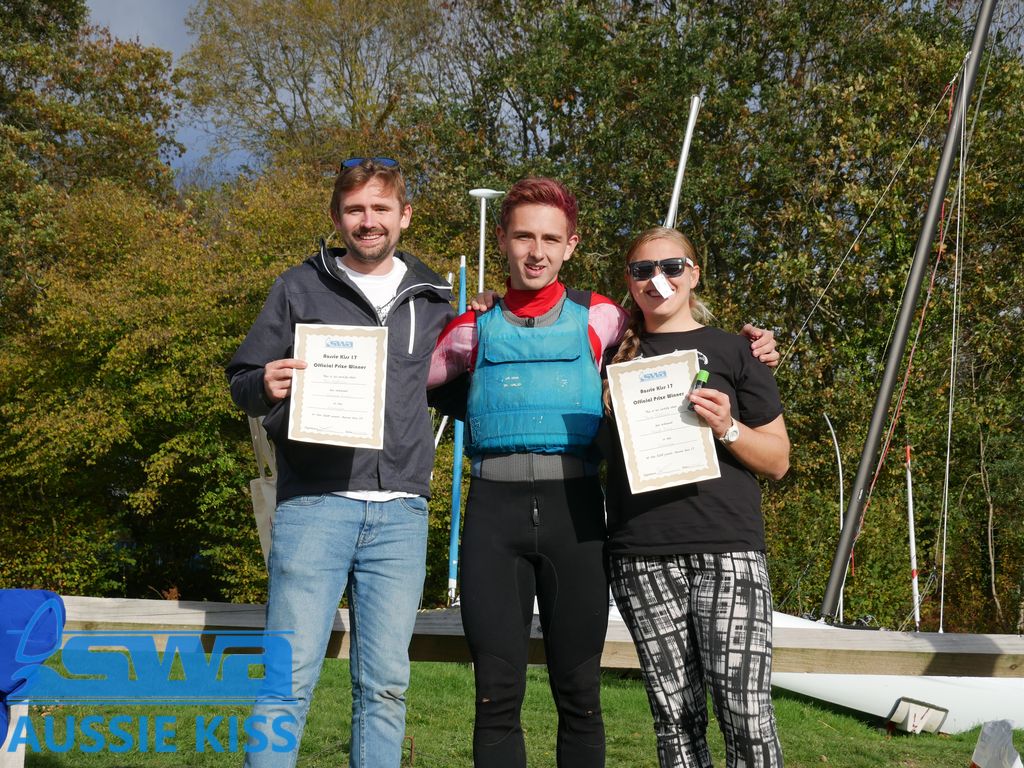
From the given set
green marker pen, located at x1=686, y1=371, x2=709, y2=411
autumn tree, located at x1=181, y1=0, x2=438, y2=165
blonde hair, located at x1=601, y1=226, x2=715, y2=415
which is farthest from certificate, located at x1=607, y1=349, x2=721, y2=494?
autumn tree, located at x1=181, y1=0, x2=438, y2=165

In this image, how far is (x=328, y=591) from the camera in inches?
107

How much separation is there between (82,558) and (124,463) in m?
1.72

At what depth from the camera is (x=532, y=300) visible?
2.88 meters

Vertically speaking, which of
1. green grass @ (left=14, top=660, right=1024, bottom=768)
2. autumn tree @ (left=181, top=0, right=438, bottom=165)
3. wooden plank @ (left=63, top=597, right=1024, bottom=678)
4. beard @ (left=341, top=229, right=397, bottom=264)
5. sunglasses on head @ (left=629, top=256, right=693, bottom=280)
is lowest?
green grass @ (left=14, top=660, right=1024, bottom=768)

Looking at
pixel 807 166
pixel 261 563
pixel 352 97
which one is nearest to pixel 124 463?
pixel 261 563

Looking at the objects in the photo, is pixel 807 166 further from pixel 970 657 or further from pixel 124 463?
pixel 970 657

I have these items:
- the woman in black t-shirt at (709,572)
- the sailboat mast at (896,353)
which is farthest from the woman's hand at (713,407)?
the sailboat mast at (896,353)

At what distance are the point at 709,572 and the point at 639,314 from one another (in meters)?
0.79

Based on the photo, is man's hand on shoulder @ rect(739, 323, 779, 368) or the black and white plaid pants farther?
man's hand on shoulder @ rect(739, 323, 779, 368)

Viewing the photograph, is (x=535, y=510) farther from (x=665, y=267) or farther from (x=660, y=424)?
(x=665, y=267)

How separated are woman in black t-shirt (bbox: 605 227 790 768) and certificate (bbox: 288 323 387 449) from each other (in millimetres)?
665

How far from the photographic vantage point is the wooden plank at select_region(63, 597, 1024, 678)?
337 centimetres

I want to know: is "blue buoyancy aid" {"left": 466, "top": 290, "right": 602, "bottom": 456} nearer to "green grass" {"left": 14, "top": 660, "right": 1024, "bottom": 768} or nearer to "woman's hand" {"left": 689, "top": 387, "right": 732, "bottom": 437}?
"woman's hand" {"left": 689, "top": 387, "right": 732, "bottom": 437}

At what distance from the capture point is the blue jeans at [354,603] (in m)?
2.66
